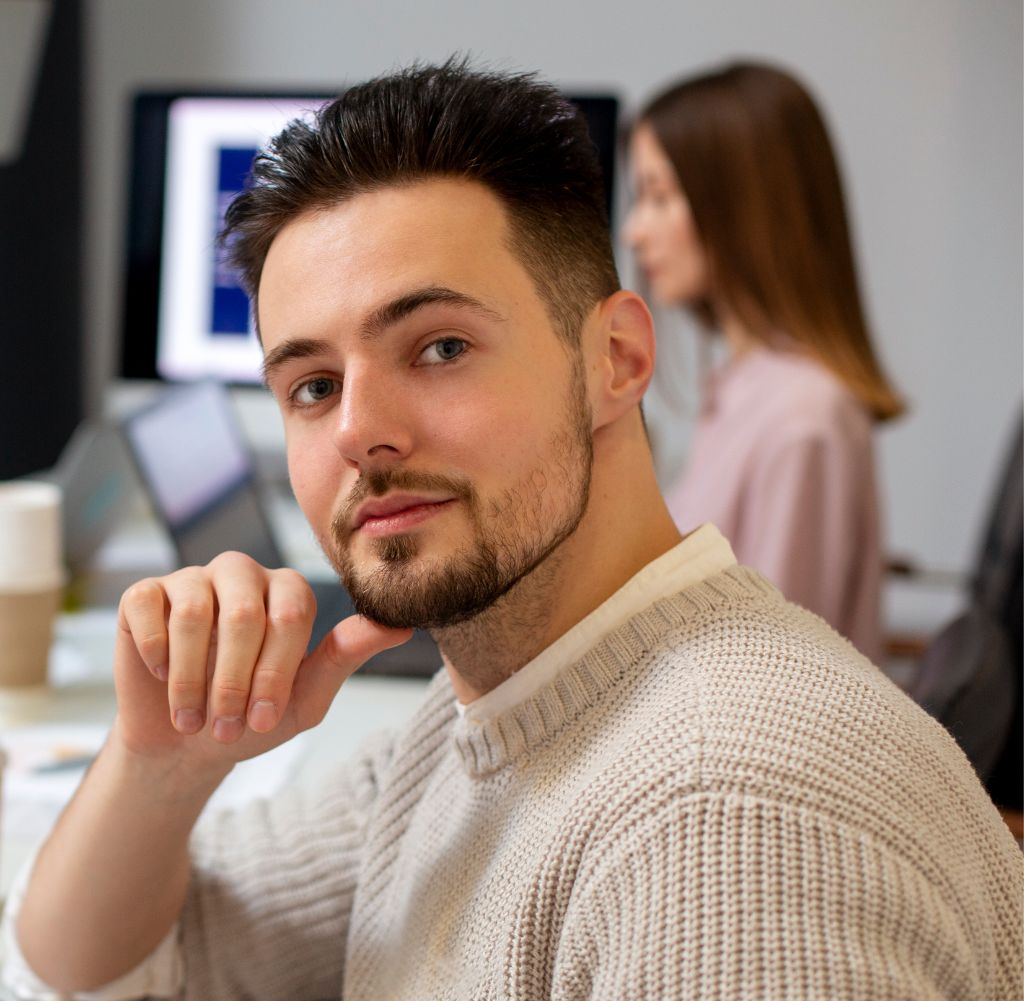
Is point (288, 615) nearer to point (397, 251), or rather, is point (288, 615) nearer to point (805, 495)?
point (397, 251)

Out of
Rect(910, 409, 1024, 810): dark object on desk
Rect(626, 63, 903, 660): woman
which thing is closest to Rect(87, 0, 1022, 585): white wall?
Rect(626, 63, 903, 660): woman

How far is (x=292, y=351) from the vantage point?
0.69m

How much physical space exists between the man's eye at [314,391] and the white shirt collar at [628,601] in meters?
0.18

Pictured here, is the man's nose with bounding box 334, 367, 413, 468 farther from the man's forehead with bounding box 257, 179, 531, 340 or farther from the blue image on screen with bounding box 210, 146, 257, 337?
the blue image on screen with bounding box 210, 146, 257, 337

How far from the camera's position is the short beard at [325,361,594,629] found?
64cm

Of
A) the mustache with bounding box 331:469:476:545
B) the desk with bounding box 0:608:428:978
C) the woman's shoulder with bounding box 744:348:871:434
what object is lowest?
the desk with bounding box 0:608:428:978

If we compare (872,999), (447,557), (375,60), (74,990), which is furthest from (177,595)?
(375,60)

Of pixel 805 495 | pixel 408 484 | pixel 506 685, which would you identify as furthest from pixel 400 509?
pixel 805 495

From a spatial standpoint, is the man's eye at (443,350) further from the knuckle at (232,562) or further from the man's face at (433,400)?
the knuckle at (232,562)

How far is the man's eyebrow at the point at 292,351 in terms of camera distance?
67 cm

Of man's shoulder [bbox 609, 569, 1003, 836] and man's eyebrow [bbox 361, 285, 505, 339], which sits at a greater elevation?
man's eyebrow [bbox 361, 285, 505, 339]

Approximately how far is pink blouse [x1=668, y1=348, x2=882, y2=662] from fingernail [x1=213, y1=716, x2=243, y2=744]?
97 cm

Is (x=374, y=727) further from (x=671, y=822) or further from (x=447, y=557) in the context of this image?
(x=671, y=822)

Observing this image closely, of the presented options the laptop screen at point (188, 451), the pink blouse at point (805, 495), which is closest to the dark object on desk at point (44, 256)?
the laptop screen at point (188, 451)
